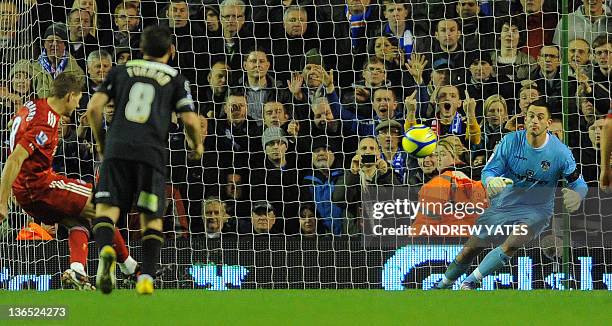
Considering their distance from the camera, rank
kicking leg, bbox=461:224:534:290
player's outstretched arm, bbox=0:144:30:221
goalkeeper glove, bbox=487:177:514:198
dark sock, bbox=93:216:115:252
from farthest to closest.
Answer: goalkeeper glove, bbox=487:177:514:198, kicking leg, bbox=461:224:534:290, player's outstretched arm, bbox=0:144:30:221, dark sock, bbox=93:216:115:252

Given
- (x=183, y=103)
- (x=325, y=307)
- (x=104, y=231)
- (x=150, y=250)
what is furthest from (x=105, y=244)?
(x=325, y=307)

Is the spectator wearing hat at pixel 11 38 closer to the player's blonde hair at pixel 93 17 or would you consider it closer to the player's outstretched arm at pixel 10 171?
the player's blonde hair at pixel 93 17

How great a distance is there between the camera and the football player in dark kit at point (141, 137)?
633cm

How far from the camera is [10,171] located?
305 inches

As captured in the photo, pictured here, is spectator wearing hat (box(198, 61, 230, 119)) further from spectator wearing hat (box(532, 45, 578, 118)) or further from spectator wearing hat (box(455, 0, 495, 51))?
spectator wearing hat (box(532, 45, 578, 118))

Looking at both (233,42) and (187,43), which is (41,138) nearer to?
(187,43)

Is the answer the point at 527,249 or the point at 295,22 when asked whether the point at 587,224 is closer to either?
the point at 527,249

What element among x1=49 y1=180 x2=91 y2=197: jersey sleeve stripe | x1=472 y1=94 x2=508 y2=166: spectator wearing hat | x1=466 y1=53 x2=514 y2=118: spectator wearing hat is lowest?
x1=49 y1=180 x2=91 y2=197: jersey sleeve stripe

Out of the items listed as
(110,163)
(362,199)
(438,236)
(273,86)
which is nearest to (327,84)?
(273,86)

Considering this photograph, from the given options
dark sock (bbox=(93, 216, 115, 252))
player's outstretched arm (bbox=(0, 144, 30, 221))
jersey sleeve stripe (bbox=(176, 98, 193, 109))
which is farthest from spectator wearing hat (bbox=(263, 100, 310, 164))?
dark sock (bbox=(93, 216, 115, 252))

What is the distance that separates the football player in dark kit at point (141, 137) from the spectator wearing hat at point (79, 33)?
4173mm

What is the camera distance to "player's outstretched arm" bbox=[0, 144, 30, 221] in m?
7.75

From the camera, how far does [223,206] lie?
10.2 m

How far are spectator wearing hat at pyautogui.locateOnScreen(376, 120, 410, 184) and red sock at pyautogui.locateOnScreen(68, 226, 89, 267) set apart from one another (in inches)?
119
